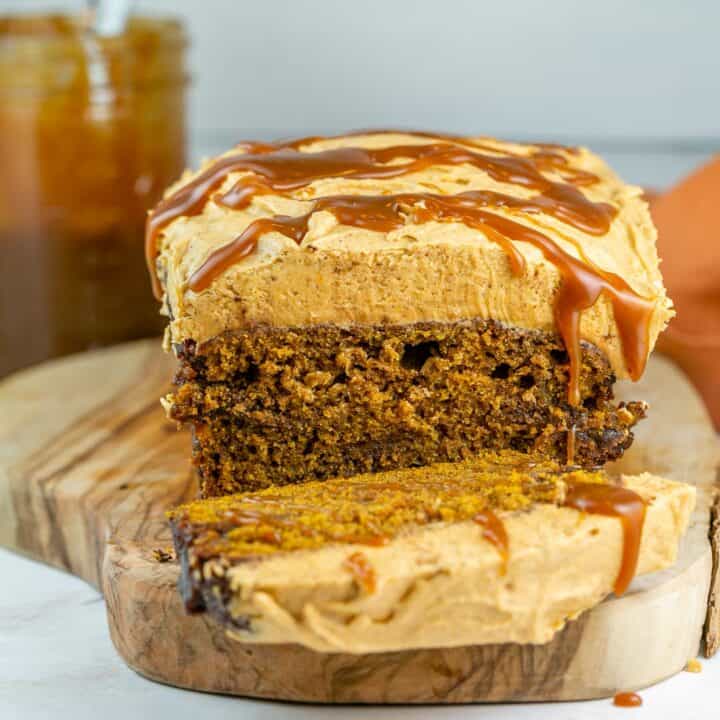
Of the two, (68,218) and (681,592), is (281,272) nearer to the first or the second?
(681,592)

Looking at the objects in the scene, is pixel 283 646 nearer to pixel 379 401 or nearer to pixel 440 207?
pixel 379 401

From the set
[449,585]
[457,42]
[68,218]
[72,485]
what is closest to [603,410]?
[449,585]

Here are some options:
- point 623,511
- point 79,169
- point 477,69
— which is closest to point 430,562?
point 623,511

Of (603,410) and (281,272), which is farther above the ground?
(281,272)

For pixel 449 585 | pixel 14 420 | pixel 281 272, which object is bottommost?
pixel 14 420

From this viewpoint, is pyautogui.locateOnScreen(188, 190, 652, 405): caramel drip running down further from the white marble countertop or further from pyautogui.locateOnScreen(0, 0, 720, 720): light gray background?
pyautogui.locateOnScreen(0, 0, 720, 720): light gray background

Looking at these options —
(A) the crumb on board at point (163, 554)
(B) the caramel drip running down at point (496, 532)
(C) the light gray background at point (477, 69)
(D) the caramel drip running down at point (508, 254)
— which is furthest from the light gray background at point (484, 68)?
(B) the caramel drip running down at point (496, 532)
